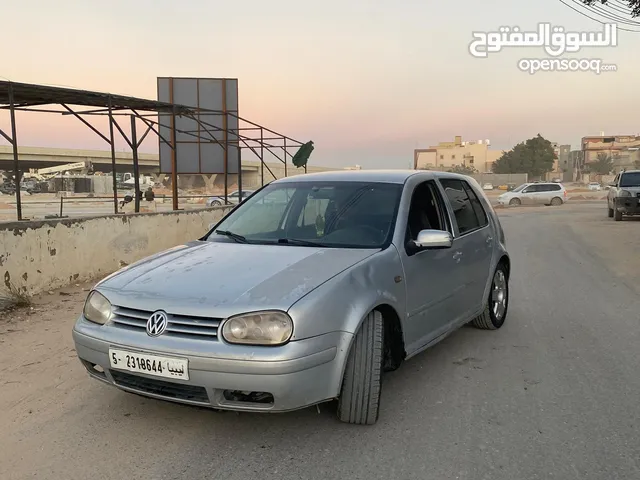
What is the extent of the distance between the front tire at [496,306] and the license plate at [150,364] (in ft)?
10.7

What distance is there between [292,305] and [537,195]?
35.1m

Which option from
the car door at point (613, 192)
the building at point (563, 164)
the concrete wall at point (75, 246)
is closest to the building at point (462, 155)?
the building at point (563, 164)

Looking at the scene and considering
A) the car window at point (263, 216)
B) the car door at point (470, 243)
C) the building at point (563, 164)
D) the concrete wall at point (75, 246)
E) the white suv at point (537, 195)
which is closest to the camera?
the car window at point (263, 216)

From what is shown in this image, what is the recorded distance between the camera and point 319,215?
427 centimetres

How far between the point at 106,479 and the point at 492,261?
12.8 ft

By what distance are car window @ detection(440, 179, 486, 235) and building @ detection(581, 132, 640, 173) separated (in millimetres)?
100297

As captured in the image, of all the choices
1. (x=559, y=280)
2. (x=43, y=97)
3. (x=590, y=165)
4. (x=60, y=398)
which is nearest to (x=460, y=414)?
(x=60, y=398)

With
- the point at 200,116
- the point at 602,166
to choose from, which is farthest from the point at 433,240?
the point at 602,166

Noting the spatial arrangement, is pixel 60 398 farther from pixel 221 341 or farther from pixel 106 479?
pixel 221 341

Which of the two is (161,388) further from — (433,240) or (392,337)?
(433,240)

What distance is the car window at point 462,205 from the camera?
4844 millimetres

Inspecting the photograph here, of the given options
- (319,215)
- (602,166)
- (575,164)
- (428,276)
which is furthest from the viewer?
(575,164)

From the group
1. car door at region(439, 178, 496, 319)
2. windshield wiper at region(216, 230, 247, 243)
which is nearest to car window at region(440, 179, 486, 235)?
car door at region(439, 178, 496, 319)

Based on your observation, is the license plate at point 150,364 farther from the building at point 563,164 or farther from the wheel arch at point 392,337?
→ the building at point 563,164
